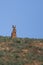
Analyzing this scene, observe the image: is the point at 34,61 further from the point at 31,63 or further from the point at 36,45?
the point at 36,45

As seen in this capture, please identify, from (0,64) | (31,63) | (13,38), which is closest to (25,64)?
(31,63)

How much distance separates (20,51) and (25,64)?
216 cm

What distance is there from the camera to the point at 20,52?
63.8 feet

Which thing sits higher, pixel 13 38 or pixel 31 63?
pixel 13 38

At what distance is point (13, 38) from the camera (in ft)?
76.6

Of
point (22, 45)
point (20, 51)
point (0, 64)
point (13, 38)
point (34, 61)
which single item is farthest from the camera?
point (13, 38)

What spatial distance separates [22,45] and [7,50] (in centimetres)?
168

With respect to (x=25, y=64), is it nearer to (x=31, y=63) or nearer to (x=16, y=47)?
(x=31, y=63)

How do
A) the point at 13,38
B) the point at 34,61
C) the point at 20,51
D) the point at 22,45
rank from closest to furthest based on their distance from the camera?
the point at 34,61, the point at 20,51, the point at 22,45, the point at 13,38

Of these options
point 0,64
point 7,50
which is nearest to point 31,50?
point 7,50

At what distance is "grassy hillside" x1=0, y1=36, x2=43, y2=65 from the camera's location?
17.9 metres

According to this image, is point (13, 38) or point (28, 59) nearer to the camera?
point (28, 59)

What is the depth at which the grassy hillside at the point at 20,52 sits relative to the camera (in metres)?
17.9

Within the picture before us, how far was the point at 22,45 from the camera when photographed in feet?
68.8
